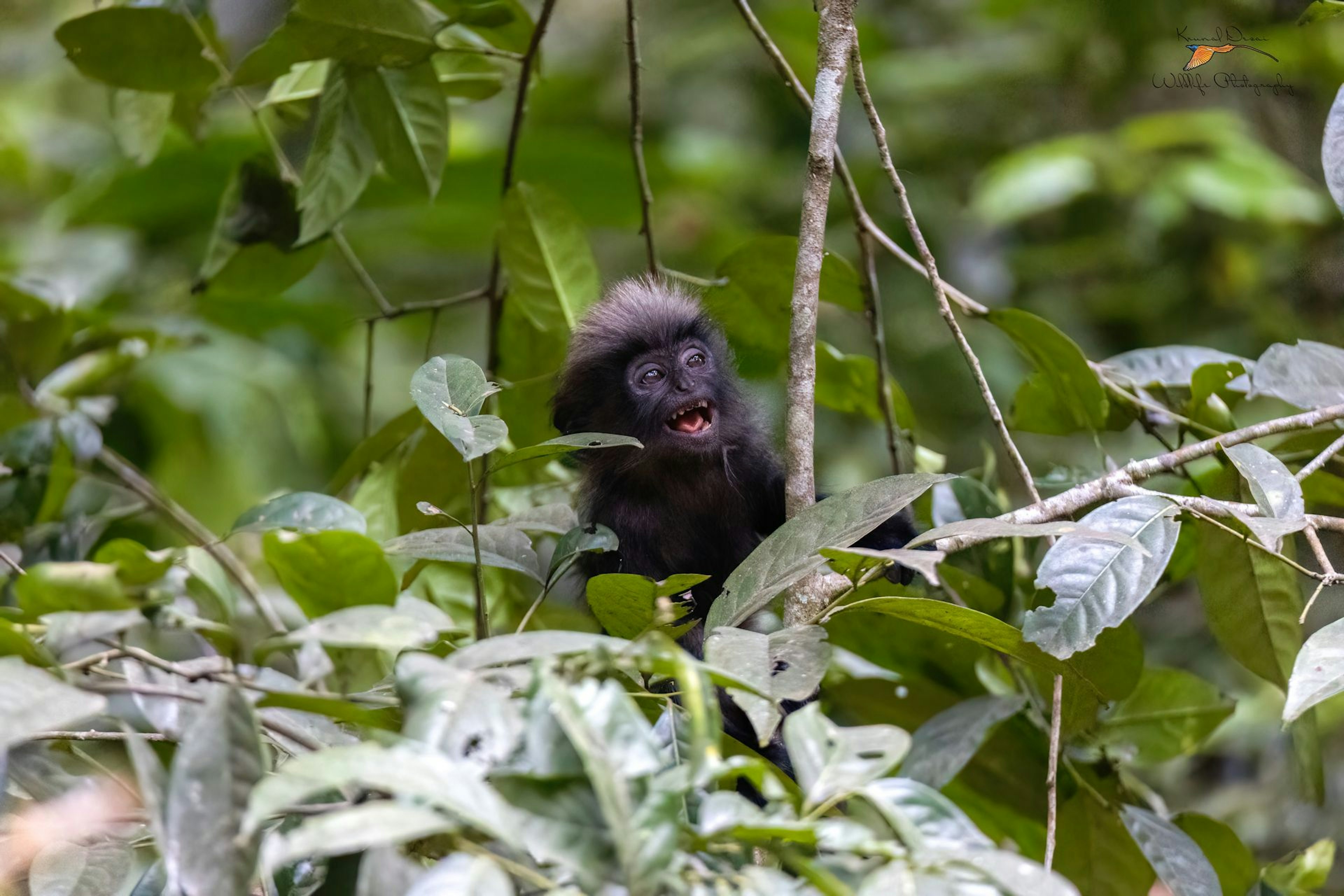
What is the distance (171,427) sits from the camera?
5.38 m

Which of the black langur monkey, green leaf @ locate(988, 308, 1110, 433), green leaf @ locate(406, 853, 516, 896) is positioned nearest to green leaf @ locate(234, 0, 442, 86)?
the black langur monkey

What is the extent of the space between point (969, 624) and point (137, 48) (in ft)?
7.49

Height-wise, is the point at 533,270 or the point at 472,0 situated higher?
the point at 472,0

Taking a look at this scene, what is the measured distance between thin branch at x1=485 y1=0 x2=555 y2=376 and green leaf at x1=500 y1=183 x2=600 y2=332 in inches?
2.8

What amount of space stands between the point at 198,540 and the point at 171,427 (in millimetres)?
2613

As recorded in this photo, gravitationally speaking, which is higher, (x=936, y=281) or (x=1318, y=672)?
(x=936, y=281)

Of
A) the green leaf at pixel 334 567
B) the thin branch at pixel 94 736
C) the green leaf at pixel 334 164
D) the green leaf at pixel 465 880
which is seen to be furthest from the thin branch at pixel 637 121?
the green leaf at pixel 465 880

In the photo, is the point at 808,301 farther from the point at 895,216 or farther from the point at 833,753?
the point at 895,216

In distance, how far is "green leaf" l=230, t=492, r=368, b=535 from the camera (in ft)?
6.25

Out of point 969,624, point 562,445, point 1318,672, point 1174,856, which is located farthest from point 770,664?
point 1174,856

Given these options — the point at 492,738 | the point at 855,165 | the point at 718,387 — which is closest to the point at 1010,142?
the point at 855,165

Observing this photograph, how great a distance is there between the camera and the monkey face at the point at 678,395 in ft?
10.4

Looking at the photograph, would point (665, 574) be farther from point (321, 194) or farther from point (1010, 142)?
point (1010, 142)

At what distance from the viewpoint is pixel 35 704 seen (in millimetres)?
1099
